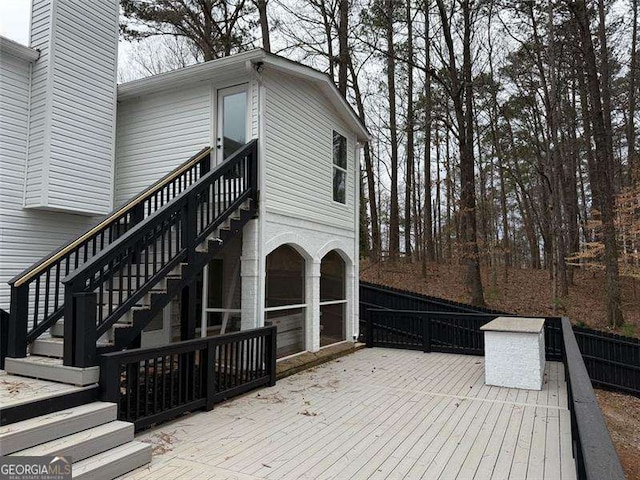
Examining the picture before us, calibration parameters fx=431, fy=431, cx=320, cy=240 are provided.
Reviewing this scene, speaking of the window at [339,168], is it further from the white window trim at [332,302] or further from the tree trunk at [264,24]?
the tree trunk at [264,24]

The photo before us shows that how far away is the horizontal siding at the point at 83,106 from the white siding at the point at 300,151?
9.55 feet

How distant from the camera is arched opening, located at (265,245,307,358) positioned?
699cm

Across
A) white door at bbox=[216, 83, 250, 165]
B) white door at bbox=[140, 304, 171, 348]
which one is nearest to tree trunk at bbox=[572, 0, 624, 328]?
white door at bbox=[216, 83, 250, 165]

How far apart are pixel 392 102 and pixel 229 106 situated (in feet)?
36.7

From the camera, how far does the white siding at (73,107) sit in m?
6.59

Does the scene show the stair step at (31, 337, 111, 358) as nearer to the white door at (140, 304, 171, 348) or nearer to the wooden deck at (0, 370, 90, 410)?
the wooden deck at (0, 370, 90, 410)

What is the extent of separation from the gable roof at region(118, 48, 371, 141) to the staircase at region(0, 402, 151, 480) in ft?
16.0

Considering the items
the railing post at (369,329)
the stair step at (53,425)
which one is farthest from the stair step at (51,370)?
the railing post at (369,329)

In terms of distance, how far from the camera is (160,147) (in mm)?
7414

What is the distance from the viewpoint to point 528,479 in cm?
333

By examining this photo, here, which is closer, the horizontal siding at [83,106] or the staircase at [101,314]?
the staircase at [101,314]

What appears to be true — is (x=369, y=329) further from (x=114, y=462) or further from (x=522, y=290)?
(x=522, y=290)

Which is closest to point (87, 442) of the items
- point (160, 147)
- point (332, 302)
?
point (160, 147)

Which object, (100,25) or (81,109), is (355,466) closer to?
(81,109)
